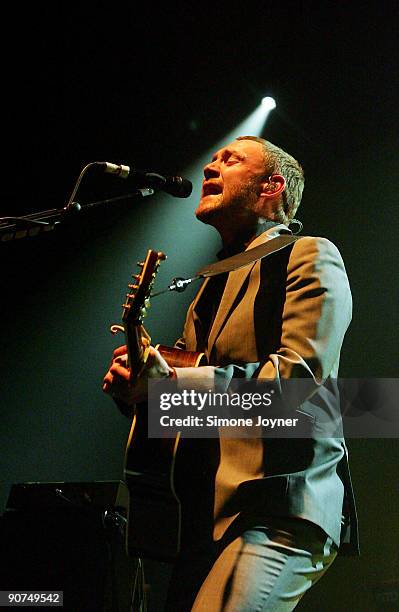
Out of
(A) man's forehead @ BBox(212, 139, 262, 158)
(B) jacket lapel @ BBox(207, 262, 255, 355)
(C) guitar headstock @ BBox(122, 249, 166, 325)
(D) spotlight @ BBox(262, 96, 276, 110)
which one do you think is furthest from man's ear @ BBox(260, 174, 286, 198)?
(D) spotlight @ BBox(262, 96, 276, 110)

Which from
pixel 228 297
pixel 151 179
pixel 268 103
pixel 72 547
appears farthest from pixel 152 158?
pixel 228 297

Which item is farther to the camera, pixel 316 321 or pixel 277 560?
pixel 316 321

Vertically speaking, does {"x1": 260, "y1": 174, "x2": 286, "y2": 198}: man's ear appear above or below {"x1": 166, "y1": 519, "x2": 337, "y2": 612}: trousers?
above

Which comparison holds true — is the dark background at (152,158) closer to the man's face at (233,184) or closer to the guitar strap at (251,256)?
the man's face at (233,184)

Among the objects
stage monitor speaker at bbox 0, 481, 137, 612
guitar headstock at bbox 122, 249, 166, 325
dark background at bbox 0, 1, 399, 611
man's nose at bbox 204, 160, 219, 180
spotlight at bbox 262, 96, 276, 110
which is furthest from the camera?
spotlight at bbox 262, 96, 276, 110

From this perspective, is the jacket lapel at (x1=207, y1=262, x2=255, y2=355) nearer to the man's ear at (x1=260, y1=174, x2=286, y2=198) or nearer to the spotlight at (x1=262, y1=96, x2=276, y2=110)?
the man's ear at (x1=260, y1=174, x2=286, y2=198)

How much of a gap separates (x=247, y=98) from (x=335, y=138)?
859 mm

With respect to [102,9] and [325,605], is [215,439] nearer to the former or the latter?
[325,605]

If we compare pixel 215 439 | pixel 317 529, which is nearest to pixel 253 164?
pixel 215 439

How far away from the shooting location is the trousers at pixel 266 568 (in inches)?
63.7

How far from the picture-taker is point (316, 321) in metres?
1.87

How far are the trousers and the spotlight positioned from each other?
424 cm

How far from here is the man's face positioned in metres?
2.63

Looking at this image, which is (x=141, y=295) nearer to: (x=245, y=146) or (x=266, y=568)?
(x=266, y=568)
